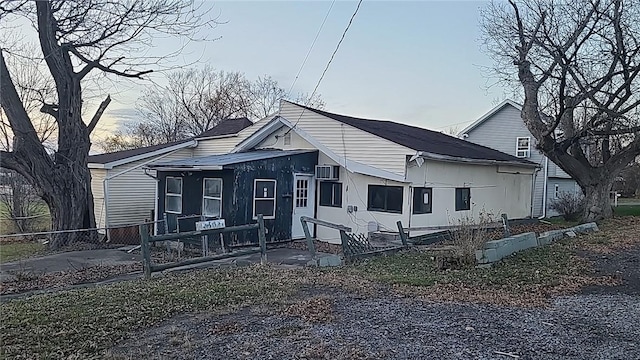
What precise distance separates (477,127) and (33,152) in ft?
70.6

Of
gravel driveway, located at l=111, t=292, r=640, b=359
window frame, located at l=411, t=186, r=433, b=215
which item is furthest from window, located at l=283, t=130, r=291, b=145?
gravel driveway, located at l=111, t=292, r=640, b=359

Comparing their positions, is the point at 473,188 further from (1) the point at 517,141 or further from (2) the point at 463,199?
(1) the point at 517,141

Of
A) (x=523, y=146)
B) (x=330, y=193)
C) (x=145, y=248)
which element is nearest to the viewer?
(x=145, y=248)

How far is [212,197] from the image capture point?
15305 millimetres

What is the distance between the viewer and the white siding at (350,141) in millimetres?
15086

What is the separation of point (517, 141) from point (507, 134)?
721 mm

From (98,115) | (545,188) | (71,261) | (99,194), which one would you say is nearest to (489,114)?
(545,188)

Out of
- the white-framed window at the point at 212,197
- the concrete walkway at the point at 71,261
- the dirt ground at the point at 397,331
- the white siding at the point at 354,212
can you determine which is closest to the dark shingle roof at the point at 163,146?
the concrete walkway at the point at 71,261

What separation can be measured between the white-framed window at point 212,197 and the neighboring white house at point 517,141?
16.7 meters

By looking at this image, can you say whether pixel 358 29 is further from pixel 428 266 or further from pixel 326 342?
pixel 326 342

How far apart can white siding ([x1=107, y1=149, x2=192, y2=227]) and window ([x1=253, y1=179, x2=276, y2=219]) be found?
25.2ft

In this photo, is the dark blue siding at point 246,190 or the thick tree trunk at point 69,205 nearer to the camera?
the dark blue siding at point 246,190

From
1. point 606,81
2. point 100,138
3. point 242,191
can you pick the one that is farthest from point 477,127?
point 100,138

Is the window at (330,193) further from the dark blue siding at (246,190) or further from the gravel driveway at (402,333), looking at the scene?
the gravel driveway at (402,333)
